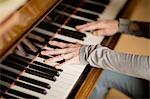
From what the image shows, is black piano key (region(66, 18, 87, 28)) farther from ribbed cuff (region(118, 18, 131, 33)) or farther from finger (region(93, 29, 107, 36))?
ribbed cuff (region(118, 18, 131, 33))

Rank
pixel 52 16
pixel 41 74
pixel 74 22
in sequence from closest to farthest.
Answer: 1. pixel 41 74
2. pixel 52 16
3. pixel 74 22

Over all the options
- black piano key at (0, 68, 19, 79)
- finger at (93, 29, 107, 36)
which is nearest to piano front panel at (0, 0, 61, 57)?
black piano key at (0, 68, 19, 79)

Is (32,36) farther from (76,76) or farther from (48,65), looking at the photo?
(76,76)

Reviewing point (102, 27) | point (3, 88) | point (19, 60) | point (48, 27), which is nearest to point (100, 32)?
point (102, 27)

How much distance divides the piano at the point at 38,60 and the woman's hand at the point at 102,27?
68mm

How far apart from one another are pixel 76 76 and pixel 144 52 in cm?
146

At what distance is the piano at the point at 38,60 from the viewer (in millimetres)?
1199

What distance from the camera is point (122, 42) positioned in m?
2.82

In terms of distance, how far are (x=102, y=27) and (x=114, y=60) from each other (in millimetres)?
352

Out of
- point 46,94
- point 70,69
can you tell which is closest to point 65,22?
point 70,69

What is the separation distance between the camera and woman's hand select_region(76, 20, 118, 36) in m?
1.68

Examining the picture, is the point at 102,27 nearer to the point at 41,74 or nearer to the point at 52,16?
the point at 52,16

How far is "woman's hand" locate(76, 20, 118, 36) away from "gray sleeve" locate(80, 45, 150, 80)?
0.83 feet

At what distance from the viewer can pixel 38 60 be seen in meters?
1.41
